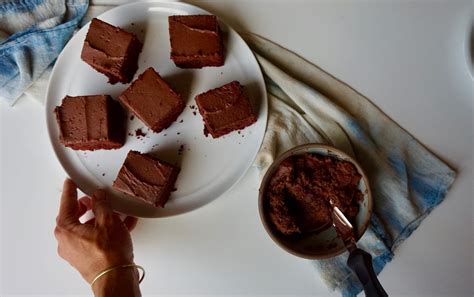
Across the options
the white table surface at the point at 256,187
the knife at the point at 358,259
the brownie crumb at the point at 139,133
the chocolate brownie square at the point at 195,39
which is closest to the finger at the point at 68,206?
the white table surface at the point at 256,187

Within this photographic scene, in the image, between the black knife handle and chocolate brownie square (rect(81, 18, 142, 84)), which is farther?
chocolate brownie square (rect(81, 18, 142, 84))

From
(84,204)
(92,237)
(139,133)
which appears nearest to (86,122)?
(139,133)

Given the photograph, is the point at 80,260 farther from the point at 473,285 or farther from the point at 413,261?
the point at 473,285

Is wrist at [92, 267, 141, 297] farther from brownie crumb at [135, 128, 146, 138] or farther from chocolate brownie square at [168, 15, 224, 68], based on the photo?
chocolate brownie square at [168, 15, 224, 68]

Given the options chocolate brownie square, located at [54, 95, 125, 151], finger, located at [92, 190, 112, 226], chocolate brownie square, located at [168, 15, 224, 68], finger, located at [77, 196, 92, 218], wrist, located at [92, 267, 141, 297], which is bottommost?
wrist, located at [92, 267, 141, 297]

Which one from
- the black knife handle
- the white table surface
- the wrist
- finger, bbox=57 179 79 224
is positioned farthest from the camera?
the white table surface

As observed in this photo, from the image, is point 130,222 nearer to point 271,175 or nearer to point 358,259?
point 271,175

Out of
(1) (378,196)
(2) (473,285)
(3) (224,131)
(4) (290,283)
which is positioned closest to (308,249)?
(4) (290,283)

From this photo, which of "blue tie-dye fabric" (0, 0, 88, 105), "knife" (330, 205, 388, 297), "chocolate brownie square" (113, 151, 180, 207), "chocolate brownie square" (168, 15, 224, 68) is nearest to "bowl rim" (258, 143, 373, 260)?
"knife" (330, 205, 388, 297)
